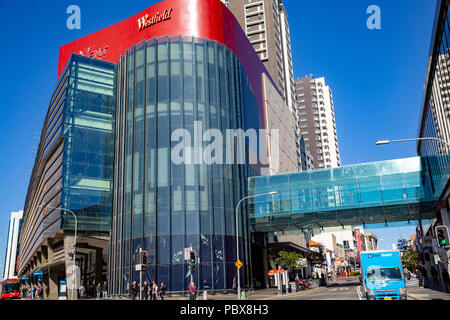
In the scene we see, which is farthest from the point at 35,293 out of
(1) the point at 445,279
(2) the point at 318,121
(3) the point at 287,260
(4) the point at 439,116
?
(2) the point at 318,121

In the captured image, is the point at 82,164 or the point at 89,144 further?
the point at 89,144

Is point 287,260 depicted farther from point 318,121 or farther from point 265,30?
point 318,121

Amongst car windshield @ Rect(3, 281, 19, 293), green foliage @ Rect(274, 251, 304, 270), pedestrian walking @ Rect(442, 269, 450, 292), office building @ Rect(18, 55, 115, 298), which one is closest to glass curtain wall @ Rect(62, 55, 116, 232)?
office building @ Rect(18, 55, 115, 298)

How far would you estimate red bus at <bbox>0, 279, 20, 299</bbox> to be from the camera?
69.6 metres

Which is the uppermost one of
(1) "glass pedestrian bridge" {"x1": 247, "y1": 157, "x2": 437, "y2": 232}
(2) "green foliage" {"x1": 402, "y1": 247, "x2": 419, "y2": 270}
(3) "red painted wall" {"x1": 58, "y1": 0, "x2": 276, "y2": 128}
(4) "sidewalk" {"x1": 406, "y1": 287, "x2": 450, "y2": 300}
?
(3) "red painted wall" {"x1": 58, "y1": 0, "x2": 276, "y2": 128}

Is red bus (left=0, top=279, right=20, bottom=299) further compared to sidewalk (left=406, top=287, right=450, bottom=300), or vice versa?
red bus (left=0, top=279, right=20, bottom=299)

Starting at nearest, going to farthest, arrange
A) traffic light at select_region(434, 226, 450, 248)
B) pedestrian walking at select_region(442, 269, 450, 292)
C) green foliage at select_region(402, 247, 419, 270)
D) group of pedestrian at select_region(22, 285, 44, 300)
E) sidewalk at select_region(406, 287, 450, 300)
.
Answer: traffic light at select_region(434, 226, 450, 248), sidewalk at select_region(406, 287, 450, 300), pedestrian walking at select_region(442, 269, 450, 292), group of pedestrian at select_region(22, 285, 44, 300), green foliage at select_region(402, 247, 419, 270)

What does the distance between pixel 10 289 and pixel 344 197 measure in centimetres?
5851

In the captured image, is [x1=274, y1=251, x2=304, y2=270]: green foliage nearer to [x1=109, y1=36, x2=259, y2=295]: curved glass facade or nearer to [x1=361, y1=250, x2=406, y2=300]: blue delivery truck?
[x1=109, y1=36, x2=259, y2=295]: curved glass facade

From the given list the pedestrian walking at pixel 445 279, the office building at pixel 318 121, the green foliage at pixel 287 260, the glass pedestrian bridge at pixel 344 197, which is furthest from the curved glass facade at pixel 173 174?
the office building at pixel 318 121

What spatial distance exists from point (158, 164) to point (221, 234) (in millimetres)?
10674

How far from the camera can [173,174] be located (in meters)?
45.9

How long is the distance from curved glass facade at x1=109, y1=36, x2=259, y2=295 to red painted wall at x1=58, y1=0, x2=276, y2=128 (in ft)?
5.34
